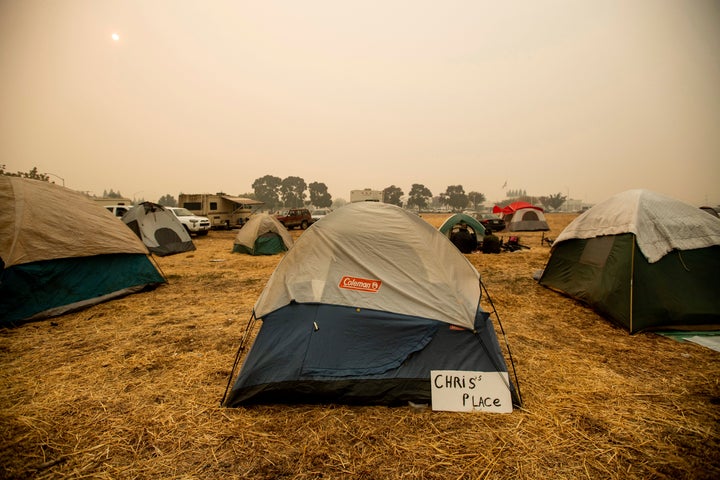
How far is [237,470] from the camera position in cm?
237

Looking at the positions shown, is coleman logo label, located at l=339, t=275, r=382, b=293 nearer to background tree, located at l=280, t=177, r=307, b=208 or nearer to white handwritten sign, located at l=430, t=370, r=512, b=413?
white handwritten sign, located at l=430, t=370, r=512, b=413

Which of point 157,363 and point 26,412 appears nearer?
point 26,412

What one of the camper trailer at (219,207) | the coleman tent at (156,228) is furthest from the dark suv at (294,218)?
the coleman tent at (156,228)

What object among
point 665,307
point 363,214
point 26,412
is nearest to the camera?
point 26,412

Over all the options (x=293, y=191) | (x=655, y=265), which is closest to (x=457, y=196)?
(x=293, y=191)

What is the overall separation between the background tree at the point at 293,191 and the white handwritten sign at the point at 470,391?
338 feet

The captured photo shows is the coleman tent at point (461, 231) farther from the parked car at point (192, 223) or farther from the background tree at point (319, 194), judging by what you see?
the background tree at point (319, 194)

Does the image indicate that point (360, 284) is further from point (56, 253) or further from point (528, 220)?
point (528, 220)

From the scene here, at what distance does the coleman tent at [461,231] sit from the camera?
47.1ft

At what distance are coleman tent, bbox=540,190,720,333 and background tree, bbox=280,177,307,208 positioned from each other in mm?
101192

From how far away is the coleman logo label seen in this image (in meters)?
3.51

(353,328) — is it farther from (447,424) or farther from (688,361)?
(688,361)

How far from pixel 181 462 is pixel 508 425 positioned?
2943 millimetres

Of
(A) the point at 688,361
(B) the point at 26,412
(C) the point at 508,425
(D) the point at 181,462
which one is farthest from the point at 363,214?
(A) the point at 688,361
